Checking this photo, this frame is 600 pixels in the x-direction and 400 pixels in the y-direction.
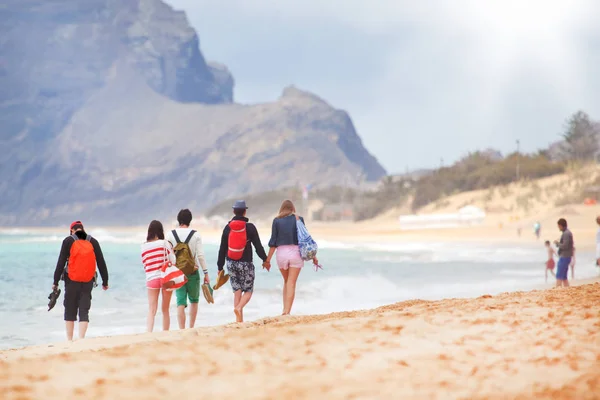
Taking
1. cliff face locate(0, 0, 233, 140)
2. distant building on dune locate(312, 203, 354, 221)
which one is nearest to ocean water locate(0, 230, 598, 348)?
distant building on dune locate(312, 203, 354, 221)

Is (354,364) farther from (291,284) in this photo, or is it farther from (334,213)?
(334,213)

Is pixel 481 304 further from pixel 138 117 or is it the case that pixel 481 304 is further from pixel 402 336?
pixel 138 117

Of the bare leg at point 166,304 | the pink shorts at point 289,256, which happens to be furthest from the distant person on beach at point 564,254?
the bare leg at point 166,304

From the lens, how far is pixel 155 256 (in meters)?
8.90

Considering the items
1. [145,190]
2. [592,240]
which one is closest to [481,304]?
[592,240]

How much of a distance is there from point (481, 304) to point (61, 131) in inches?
6849

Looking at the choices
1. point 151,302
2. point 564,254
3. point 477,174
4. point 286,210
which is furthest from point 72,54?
point 151,302

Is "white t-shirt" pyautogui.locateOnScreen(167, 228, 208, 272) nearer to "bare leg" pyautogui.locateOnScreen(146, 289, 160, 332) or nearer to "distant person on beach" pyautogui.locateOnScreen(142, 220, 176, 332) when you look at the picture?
"distant person on beach" pyautogui.locateOnScreen(142, 220, 176, 332)

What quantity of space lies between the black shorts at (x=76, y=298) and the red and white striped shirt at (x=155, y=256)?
2.06 feet

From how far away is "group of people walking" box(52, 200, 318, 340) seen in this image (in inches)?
341

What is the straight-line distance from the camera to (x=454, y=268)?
26.8 meters

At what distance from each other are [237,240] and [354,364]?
4504 mm

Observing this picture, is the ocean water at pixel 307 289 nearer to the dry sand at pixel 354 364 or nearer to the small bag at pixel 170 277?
the small bag at pixel 170 277

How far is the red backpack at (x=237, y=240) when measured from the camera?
31.1 ft
